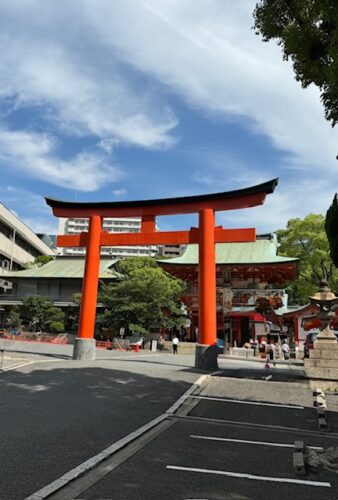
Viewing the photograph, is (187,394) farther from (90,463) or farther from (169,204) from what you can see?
(169,204)

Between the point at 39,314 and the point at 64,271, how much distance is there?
7.18 meters

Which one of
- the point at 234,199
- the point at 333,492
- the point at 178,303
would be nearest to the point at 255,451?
the point at 333,492

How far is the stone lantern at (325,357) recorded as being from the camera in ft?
44.3

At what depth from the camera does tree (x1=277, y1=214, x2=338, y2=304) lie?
32156mm

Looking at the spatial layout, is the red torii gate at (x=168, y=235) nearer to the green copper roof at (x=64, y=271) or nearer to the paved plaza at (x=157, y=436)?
the paved plaza at (x=157, y=436)

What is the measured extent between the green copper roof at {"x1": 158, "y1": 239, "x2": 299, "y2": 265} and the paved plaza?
18844mm

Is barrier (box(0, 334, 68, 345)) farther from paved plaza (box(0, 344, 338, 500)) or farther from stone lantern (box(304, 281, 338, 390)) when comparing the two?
stone lantern (box(304, 281, 338, 390))

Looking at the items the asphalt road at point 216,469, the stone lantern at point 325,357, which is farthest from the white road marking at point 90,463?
the stone lantern at point 325,357

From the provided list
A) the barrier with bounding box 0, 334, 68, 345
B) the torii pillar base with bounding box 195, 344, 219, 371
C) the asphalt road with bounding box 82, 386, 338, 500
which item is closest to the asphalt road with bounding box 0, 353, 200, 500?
the asphalt road with bounding box 82, 386, 338, 500

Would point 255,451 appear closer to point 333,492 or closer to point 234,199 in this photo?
point 333,492

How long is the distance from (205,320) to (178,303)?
1952 cm

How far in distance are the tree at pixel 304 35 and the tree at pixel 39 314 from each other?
33.5m

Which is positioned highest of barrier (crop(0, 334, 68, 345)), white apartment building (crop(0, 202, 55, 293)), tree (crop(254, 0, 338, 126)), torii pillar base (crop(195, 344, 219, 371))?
white apartment building (crop(0, 202, 55, 293))

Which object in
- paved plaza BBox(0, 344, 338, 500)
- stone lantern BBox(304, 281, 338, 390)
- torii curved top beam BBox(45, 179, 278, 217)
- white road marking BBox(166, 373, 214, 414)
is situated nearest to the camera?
paved plaza BBox(0, 344, 338, 500)
